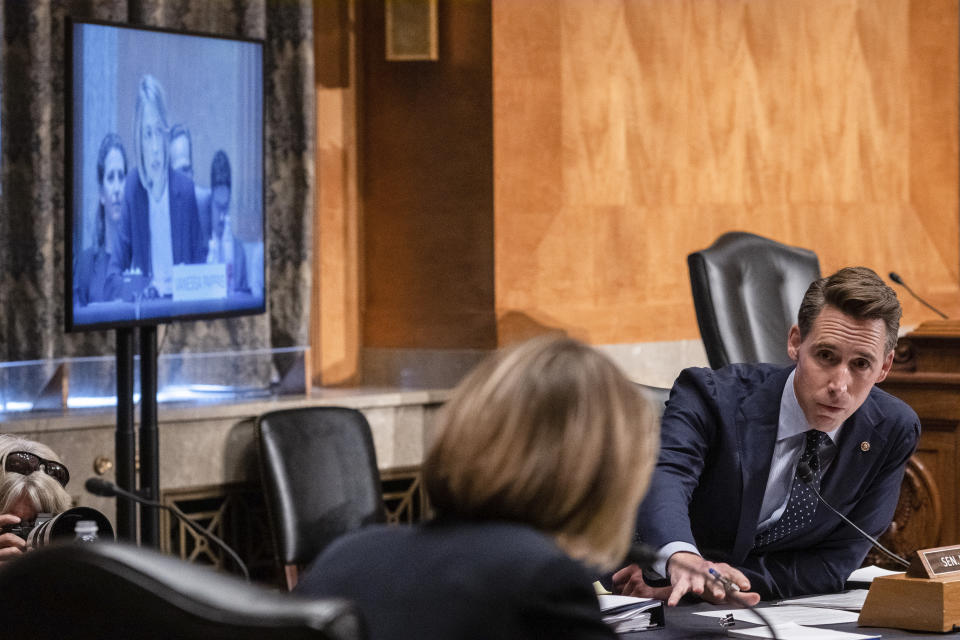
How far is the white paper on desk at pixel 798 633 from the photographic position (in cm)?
201

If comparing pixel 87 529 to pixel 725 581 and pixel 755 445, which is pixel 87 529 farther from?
pixel 755 445

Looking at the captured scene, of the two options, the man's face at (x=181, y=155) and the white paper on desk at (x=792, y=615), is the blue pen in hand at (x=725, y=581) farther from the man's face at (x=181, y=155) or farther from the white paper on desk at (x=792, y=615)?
the man's face at (x=181, y=155)

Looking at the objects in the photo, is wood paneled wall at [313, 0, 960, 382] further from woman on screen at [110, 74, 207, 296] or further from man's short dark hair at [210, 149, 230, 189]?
woman on screen at [110, 74, 207, 296]

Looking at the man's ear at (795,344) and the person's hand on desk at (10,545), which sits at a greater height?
the man's ear at (795,344)

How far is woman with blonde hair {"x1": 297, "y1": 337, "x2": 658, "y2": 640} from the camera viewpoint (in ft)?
3.89

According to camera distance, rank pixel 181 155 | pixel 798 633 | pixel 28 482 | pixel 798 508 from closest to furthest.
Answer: pixel 798 633
pixel 28 482
pixel 798 508
pixel 181 155

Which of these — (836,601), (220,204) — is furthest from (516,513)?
(220,204)

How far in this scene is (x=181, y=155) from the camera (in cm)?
404

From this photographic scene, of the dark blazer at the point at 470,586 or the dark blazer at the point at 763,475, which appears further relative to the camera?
the dark blazer at the point at 763,475

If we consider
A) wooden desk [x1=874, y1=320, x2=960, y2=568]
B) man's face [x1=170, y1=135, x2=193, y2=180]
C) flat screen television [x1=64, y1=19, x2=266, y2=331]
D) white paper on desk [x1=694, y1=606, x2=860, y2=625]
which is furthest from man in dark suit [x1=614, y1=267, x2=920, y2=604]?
man's face [x1=170, y1=135, x2=193, y2=180]

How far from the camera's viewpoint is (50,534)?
2359 millimetres

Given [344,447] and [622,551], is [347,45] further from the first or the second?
[622,551]

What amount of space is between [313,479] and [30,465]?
5.86 feet

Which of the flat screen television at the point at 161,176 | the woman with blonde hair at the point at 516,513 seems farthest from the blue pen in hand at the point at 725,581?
the flat screen television at the point at 161,176
